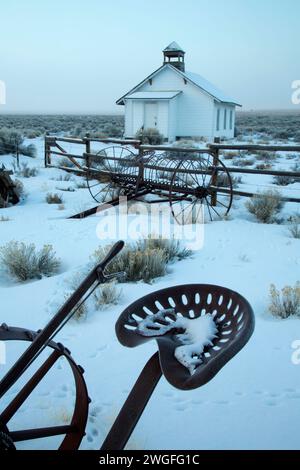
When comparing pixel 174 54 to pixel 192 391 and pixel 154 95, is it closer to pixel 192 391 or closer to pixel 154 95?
pixel 154 95

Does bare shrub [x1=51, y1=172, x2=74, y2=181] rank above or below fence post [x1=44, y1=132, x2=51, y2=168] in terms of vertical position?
below

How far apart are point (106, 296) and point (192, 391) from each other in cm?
150

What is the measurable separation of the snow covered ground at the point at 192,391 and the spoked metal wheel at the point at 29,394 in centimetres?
45

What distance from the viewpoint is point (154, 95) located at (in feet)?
80.5

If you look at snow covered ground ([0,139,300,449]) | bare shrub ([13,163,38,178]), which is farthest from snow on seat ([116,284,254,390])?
bare shrub ([13,163,38,178])

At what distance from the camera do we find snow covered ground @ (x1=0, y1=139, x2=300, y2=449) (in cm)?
242

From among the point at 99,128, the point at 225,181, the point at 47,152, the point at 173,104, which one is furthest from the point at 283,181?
the point at 99,128

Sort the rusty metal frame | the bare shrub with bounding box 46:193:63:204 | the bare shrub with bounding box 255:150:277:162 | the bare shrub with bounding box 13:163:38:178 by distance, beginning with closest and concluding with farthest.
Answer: the rusty metal frame, the bare shrub with bounding box 46:193:63:204, the bare shrub with bounding box 13:163:38:178, the bare shrub with bounding box 255:150:277:162

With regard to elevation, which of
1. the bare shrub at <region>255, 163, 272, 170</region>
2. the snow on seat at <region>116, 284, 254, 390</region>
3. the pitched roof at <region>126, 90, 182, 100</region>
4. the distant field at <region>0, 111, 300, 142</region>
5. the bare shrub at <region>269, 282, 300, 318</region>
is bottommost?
the bare shrub at <region>269, 282, 300, 318</region>

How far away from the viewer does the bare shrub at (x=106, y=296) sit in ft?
13.2

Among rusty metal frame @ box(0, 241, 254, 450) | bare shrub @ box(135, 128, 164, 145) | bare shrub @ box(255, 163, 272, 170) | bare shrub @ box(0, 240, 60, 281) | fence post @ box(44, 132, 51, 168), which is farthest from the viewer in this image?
bare shrub @ box(135, 128, 164, 145)

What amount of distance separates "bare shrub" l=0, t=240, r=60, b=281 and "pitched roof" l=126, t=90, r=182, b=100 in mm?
20495

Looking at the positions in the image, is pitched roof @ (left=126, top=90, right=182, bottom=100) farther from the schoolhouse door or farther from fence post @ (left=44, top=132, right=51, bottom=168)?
fence post @ (left=44, top=132, right=51, bottom=168)
